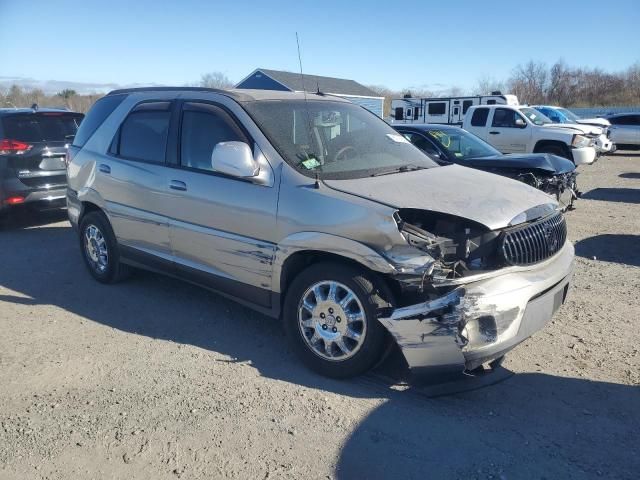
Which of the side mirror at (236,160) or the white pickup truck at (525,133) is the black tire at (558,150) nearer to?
the white pickup truck at (525,133)

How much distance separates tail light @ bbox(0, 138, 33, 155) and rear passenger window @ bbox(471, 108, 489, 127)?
1186cm

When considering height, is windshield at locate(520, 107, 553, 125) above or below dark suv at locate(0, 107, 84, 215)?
above

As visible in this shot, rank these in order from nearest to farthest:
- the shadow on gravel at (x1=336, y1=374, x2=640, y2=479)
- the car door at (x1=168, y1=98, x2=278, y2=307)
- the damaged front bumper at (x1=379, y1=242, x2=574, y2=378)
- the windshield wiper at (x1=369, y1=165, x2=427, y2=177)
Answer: the shadow on gravel at (x1=336, y1=374, x2=640, y2=479), the damaged front bumper at (x1=379, y1=242, x2=574, y2=378), the car door at (x1=168, y1=98, x2=278, y2=307), the windshield wiper at (x1=369, y1=165, x2=427, y2=177)

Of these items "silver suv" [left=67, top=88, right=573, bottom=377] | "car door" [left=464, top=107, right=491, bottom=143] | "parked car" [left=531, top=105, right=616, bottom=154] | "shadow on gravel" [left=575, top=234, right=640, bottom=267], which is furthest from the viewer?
"parked car" [left=531, top=105, right=616, bottom=154]

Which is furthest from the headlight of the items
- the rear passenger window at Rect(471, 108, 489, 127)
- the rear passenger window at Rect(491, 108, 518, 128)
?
the rear passenger window at Rect(471, 108, 489, 127)

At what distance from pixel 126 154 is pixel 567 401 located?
14.1 feet

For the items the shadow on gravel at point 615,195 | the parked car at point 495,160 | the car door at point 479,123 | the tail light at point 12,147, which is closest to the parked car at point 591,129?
the car door at point 479,123

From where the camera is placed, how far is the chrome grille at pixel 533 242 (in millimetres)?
3402

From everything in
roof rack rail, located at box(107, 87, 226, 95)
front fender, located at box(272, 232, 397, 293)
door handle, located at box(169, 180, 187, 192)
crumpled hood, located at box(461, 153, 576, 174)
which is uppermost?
roof rack rail, located at box(107, 87, 226, 95)

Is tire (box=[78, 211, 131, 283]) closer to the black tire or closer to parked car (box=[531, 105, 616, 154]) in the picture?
the black tire

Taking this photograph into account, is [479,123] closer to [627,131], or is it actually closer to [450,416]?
[627,131]

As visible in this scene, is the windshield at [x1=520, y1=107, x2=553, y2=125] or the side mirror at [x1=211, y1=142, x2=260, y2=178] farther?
the windshield at [x1=520, y1=107, x2=553, y2=125]

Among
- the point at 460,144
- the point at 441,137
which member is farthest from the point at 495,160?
the point at 441,137

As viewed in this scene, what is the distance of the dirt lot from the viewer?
2.88 m
